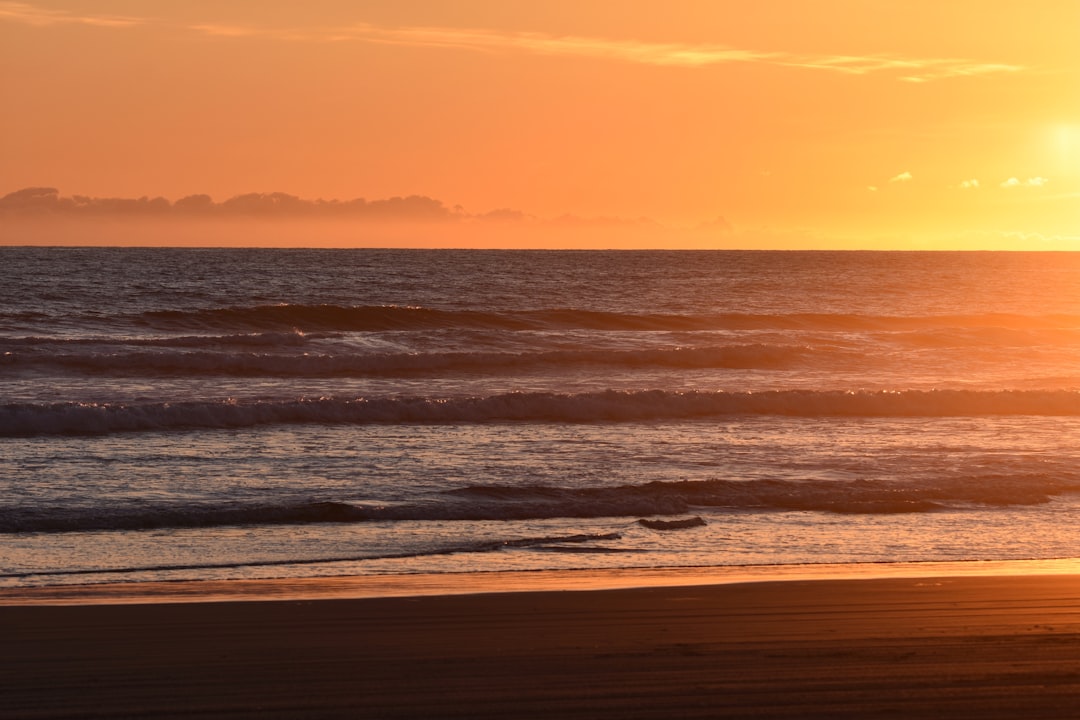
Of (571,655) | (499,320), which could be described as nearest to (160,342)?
(499,320)

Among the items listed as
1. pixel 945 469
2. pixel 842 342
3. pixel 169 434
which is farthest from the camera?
pixel 842 342

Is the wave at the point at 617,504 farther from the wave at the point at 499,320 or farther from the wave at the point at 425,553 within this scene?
the wave at the point at 499,320

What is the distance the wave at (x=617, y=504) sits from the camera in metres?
10.1

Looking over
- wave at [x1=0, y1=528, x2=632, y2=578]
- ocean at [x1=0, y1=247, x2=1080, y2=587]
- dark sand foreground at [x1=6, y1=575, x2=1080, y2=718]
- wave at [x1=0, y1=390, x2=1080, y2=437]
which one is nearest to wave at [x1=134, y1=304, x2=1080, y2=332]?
ocean at [x1=0, y1=247, x2=1080, y2=587]

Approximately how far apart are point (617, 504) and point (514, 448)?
3964 mm

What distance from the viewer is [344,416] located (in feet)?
58.3

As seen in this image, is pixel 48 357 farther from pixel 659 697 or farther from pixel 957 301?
pixel 957 301

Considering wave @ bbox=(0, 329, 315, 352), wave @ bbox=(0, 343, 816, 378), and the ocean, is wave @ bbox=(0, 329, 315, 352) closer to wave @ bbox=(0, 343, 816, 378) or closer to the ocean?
the ocean

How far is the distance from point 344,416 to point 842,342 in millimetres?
21127

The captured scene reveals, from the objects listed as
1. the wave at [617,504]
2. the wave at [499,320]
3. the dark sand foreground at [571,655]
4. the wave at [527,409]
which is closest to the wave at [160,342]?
the wave at [499,320]

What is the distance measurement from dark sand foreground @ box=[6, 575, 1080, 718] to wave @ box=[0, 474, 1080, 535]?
3.10 m

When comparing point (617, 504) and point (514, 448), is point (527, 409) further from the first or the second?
point (617, 504)

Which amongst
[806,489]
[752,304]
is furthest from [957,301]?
[806,489]

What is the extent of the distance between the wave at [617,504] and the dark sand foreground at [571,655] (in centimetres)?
310
